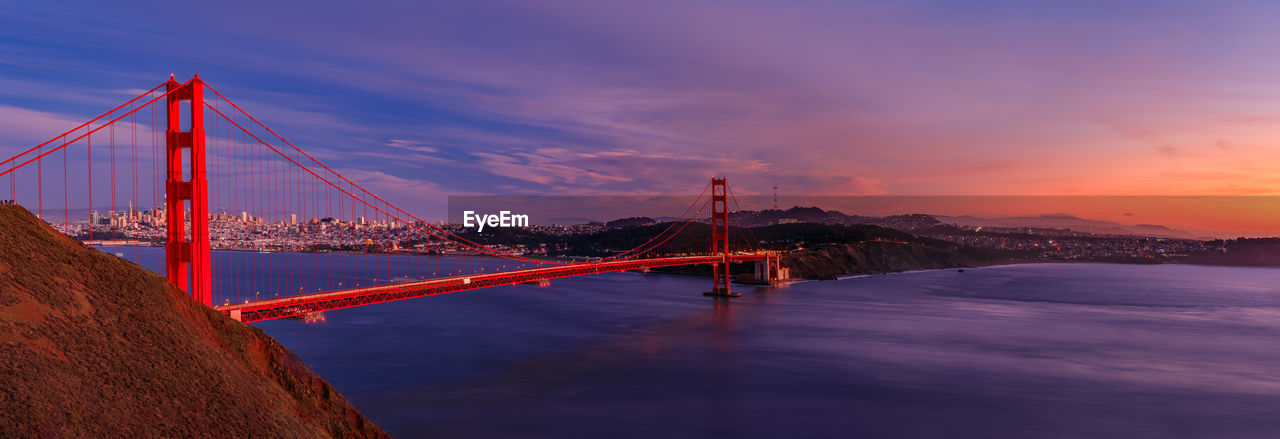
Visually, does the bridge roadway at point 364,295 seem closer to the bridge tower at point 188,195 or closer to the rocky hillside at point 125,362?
the bridge tower at point 188,195

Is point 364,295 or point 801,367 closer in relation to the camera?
point 364,295

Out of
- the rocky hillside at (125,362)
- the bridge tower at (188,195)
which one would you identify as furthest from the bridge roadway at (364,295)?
the rocky hillside at (125,362)

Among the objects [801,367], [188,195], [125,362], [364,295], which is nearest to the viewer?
[125,362]

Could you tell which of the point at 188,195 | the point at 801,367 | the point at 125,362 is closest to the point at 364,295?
the point at 188,195

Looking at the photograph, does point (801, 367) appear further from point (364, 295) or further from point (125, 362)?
point (125, 362)

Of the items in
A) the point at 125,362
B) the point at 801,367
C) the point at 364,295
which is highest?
the point at 125,362

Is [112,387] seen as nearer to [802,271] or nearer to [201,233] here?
[201,233]

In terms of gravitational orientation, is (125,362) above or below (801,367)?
above

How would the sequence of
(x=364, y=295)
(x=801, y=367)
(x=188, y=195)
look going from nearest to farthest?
(x=188, y=195) → (x=364, y=295) → (x=801, y=367)
